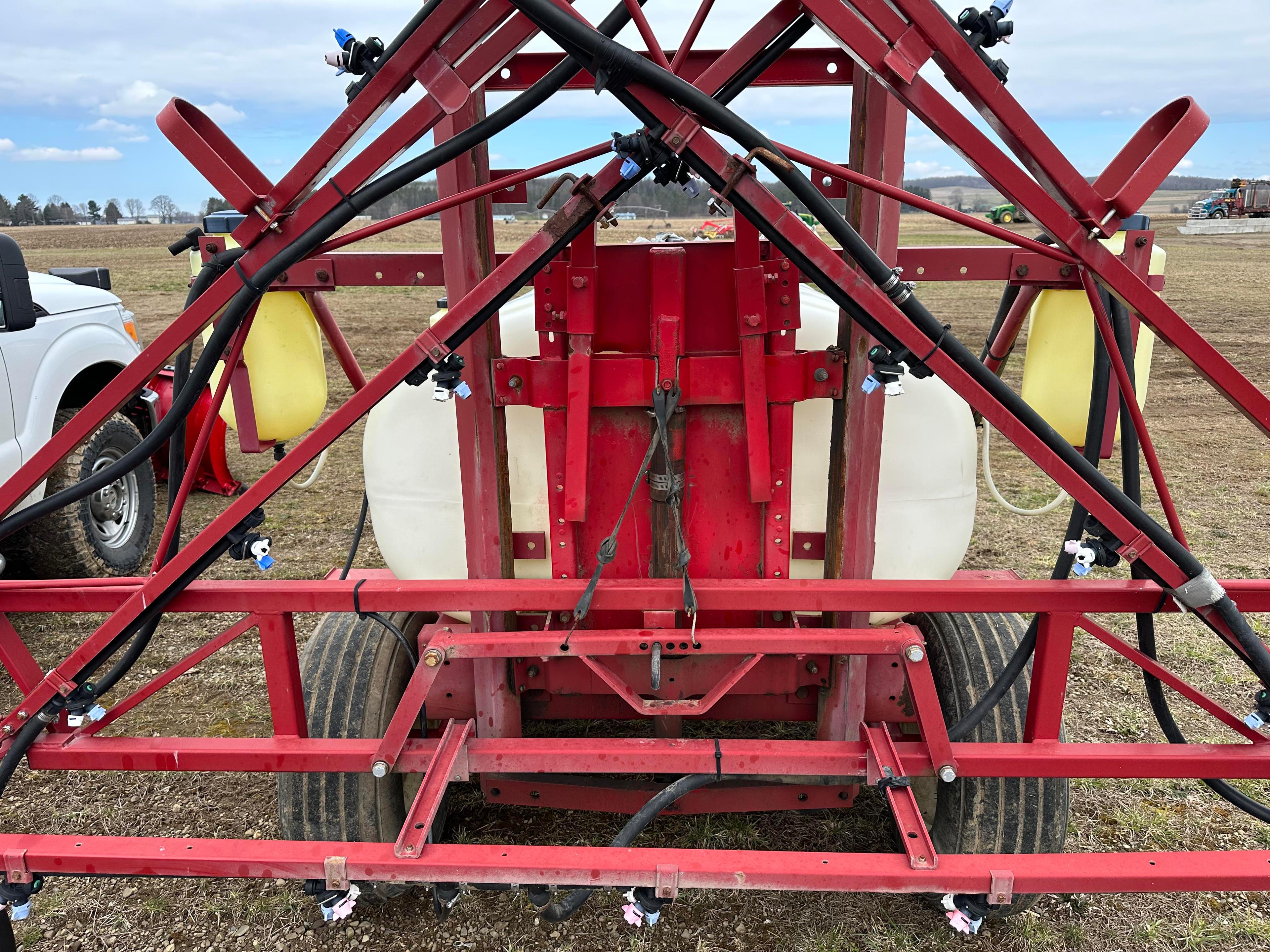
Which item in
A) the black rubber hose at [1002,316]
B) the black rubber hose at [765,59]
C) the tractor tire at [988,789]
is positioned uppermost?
the black rubber hose at [765,59]

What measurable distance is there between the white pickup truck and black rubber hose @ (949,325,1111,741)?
146 inches

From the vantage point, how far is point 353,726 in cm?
246

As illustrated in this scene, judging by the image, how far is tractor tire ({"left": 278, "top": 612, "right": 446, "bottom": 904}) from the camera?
2.40m

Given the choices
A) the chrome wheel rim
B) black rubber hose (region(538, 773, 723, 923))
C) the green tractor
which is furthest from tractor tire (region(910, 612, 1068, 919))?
the green tractor

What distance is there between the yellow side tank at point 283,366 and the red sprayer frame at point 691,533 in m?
0.09

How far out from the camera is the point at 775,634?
2020 mm

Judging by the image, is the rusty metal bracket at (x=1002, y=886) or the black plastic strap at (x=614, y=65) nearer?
the black plastic strap at (x=614, y=65)

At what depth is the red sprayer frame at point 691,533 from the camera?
5.66ft

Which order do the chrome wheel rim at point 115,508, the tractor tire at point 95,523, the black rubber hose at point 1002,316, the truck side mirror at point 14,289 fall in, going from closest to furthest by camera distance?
the black rubber hose at point 1002,316 → the truck side mirror at point 14,289 → the tractor tire at point 95,523 → the chrome wheel rim at point 115,508

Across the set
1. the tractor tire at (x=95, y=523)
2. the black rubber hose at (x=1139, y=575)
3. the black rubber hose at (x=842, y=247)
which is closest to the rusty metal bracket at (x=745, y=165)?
the black rubber hose at (x=842, y=247)

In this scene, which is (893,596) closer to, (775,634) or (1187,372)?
(775,634)

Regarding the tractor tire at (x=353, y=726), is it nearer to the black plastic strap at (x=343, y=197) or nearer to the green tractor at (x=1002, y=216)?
the black plastic strap at (x=343, y=197)

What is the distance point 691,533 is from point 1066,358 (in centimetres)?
119

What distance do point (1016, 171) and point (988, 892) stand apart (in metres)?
1.45
